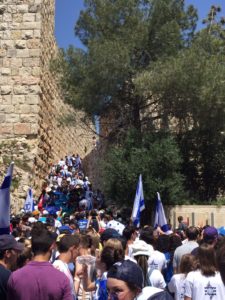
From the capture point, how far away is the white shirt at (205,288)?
169 inches

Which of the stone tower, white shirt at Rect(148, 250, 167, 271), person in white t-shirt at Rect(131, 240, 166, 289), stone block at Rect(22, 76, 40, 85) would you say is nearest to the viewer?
person in white t-shirt at Rect(131, 240, 166, 289)

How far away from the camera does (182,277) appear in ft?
16.2

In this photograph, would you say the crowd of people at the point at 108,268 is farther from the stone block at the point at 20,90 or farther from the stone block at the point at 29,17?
the stone block at the point at 29,17

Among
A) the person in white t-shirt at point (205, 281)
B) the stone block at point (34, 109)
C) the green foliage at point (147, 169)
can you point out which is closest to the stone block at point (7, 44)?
the stone block at point (34, 109)

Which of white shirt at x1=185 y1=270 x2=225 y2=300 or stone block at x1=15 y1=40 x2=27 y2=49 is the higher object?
stone block at x1=15 y1=40 x2=27 y2=49

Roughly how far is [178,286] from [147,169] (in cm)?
1035

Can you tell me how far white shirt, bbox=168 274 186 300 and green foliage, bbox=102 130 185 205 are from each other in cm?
1006

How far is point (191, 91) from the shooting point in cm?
1529

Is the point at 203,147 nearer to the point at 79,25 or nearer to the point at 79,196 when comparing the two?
the point at 79,196

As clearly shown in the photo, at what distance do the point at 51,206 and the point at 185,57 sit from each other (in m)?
5.93

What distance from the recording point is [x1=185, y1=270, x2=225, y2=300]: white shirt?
430cm

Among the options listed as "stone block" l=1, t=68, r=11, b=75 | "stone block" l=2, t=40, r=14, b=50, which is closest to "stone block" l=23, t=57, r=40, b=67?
"stone block" l=1, t=68, r=11, b=75

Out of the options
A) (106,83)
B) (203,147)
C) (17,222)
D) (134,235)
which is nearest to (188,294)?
(134,235)

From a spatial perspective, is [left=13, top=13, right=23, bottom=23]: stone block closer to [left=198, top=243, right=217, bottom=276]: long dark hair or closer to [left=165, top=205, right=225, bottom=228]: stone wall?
[left=165, top=205, right=225, bottom=228]: stone wall
